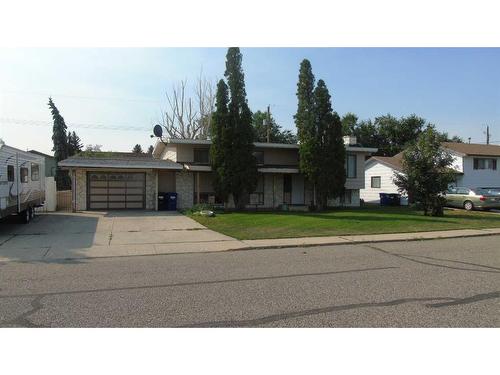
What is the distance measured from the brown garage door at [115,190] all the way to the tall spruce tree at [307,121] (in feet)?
30.8

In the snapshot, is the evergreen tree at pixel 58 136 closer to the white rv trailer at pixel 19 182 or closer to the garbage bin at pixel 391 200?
the white rv trailer at pixel 19 182

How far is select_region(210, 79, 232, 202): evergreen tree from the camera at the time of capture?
2286 centimetres

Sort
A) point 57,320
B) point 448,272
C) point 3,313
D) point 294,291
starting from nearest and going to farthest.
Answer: point 57,320 → point 3,313 → point 294,291 → point 448,272

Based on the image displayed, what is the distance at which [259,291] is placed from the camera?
6422mm

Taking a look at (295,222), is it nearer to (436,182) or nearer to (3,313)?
(436,182)

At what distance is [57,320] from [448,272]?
667 cm

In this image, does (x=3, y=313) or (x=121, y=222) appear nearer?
(x=3, y=313)

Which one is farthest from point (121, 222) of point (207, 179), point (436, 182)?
point (436, 182)

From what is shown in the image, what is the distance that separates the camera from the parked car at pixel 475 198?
25688 millimetres

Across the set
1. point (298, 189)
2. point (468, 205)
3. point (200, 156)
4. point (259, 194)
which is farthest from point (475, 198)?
point (200, 156)

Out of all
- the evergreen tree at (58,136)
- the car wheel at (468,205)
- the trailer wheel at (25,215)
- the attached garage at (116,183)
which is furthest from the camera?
the evergreen tree at (58,136)

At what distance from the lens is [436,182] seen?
19.7 meters

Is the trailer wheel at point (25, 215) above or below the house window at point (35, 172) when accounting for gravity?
below

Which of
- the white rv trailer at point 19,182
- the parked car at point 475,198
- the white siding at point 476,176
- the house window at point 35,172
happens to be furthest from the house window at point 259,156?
the white siding at point 476,176
